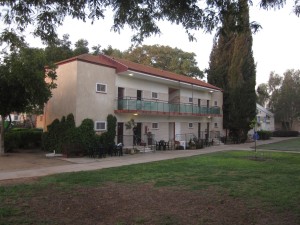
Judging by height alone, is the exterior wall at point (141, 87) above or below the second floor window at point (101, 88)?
above

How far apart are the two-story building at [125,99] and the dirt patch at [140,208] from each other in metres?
13.5

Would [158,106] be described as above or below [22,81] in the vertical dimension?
below

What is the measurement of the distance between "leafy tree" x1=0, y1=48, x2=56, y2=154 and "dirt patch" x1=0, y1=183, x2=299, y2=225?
1061 cm

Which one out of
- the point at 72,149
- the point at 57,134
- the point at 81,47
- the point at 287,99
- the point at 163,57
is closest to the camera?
the point at 72,149

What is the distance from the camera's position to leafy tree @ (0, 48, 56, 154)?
699 inches

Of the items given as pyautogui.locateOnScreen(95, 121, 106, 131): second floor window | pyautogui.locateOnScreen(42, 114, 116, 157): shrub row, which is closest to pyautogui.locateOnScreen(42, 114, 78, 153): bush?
pyautogui.locateOnScreen(42, 114, 116, 157): shrub row

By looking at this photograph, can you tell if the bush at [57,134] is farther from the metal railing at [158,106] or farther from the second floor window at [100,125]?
the metal railing at [158,106]

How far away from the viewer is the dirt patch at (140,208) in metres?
6.29

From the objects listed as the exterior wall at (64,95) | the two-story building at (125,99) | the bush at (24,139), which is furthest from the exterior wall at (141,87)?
the bush at (24,139)

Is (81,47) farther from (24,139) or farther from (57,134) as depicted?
(57,134)

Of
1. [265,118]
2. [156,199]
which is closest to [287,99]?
[265,118]

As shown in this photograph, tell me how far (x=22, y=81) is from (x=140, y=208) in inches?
536

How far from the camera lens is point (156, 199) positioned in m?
8.18

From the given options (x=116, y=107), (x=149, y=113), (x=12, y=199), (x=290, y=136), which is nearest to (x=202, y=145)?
(x=149, y=113)
